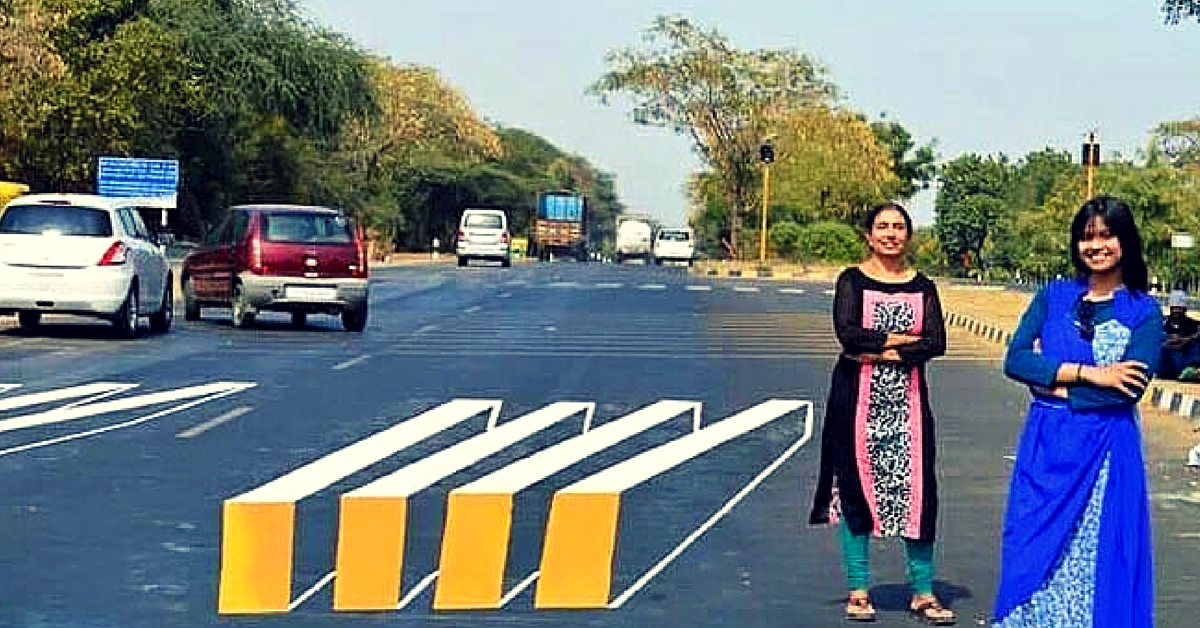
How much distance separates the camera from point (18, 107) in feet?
140

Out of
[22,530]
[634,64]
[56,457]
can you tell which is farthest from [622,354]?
[634,64]

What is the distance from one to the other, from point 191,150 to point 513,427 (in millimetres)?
47735

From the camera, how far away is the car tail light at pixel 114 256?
24.4m

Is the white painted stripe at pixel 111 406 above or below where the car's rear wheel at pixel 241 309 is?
below

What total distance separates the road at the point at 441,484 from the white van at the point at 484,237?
41.0 metres

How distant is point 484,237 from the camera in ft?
219

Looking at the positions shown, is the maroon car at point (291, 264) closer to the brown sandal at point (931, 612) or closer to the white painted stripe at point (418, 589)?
the white painted stripe at point (418, 589)

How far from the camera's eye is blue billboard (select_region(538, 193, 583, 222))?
88125 millimetres

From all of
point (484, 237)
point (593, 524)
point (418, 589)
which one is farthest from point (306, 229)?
point (484, 237)

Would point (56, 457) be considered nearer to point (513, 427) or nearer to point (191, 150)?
point (513, 427)

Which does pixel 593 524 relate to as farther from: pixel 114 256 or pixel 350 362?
pixel 114 256

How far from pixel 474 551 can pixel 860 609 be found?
6.97 ft

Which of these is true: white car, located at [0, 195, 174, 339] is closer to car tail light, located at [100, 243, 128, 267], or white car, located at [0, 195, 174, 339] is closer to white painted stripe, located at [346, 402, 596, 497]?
car tail light, located at [100, 243, 128, 267]

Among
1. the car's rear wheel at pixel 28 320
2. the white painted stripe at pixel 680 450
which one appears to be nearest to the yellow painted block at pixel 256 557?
the white painted stripe at pixel 680 450
